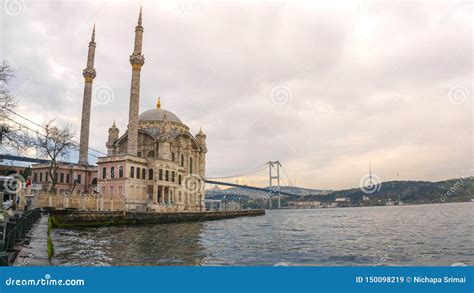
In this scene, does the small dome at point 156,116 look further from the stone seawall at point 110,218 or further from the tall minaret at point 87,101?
the stone seawall at point 110,218

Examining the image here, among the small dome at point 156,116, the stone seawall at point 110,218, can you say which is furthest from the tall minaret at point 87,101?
the stone seawall at point 110,218

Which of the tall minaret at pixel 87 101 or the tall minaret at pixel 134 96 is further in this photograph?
the tall minaret at pixel 87 101

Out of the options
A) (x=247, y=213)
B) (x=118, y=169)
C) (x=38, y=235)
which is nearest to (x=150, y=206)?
(x=118, y=169)

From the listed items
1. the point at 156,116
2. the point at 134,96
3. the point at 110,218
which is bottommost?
the point at 110,218

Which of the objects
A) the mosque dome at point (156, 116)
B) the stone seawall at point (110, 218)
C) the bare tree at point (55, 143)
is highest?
the mosque dome at point (156, 116)

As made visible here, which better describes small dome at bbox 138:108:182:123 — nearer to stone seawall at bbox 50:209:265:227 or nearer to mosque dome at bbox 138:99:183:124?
mosque dome at bbox 138:99:183:124

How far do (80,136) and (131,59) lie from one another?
14.7 meters

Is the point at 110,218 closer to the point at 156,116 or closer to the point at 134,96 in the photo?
the point at 134,96

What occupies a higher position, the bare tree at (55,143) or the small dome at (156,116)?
the small dome at (156,116)

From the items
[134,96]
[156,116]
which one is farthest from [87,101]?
[156,116]

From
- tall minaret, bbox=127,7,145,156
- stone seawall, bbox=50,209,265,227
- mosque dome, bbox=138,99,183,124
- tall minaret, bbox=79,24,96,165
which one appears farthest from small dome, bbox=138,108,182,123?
stone seawall, bbox=50,209,265,227

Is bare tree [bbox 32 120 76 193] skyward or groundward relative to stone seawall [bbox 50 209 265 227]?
skyward

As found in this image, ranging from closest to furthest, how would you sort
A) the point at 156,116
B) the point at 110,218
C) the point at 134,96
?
the point at 110,218, the point at 134,96, the point at 156,116

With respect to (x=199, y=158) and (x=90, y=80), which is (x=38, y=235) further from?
(x=199, y=158)
